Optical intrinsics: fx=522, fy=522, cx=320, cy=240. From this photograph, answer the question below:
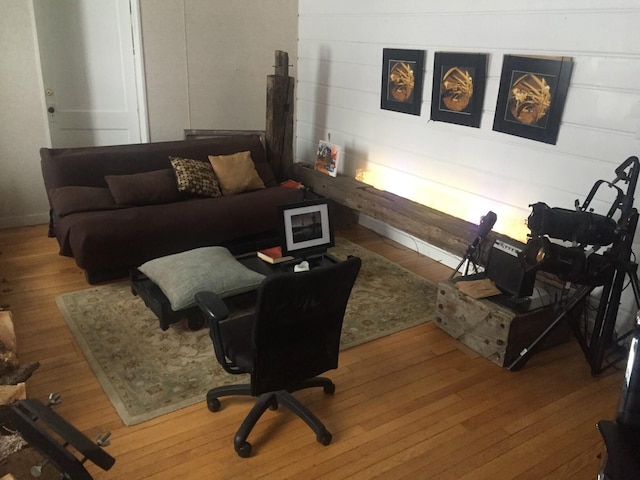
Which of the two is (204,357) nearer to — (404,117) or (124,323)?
(124,323)

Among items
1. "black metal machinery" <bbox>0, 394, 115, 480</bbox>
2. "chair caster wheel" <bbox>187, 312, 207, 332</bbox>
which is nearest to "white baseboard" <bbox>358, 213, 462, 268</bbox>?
"chair caster wheel" <bbox>187, 312, 207, 332</bbox>

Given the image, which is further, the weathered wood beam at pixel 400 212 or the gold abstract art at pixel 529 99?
the weathered wood beam at pixel 400 212

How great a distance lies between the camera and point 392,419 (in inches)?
93.3

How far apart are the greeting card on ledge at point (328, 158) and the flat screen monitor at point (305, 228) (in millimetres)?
1571

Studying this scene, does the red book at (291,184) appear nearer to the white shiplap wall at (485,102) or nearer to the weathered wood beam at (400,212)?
the weathered wood beam at (400,212)

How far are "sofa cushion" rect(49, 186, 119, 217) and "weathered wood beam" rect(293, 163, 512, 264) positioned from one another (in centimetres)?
176

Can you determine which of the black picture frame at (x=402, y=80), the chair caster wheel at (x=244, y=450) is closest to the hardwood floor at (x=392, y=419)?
the chair caster wheel at (x=244, y=450)

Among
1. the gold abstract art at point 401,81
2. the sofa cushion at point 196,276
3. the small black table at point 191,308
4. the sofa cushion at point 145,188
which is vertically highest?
the gold abstract art at point 401,81

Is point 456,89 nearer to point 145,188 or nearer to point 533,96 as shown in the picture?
point 533,96

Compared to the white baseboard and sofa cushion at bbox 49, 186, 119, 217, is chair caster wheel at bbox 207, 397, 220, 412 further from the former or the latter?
the white baseboard

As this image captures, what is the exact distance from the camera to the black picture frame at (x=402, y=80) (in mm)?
3975

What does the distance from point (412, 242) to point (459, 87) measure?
53.4 inches

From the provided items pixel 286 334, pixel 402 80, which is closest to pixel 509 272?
pixel 286 334

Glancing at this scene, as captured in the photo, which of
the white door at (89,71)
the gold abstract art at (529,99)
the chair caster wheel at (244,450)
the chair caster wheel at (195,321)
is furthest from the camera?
the white door at (89,71)
